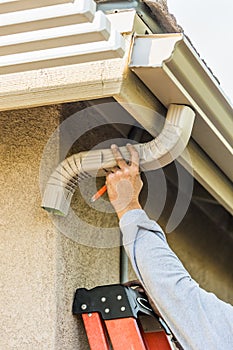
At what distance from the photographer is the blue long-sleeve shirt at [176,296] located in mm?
2168

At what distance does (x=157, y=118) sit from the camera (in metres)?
2.48

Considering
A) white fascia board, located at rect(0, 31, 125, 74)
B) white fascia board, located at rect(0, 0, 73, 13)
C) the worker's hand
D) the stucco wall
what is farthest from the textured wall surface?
white fascia board, located at rect(0, 0, 73, 13)

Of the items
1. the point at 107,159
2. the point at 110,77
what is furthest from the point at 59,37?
the point at 107,159

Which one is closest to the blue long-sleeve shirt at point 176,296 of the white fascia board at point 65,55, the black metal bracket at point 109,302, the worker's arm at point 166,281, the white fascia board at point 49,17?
the worker's arm at point 166,281

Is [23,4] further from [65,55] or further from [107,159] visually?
[107,159]

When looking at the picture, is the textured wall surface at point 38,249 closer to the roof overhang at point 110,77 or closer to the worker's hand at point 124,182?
the worker's hand at point 124,182

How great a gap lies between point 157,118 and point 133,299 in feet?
2.51

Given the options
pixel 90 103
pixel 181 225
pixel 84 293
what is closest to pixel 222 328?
pixel 84 293

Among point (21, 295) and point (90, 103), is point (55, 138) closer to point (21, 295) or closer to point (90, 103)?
point (90, 103)

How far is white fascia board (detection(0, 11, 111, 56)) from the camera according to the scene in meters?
Answer: 1.91

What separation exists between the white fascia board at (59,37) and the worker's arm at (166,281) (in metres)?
0.65

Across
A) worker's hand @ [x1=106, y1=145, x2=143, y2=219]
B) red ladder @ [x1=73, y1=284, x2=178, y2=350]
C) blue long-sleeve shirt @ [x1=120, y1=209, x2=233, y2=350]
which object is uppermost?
worker's hand @ [x1=106, y1=145, x2=143, y2=219]

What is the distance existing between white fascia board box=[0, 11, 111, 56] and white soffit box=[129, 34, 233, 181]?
27 cm

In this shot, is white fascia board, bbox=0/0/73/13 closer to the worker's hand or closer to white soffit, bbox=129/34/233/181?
white soffit, bbox=129/34/233/181
